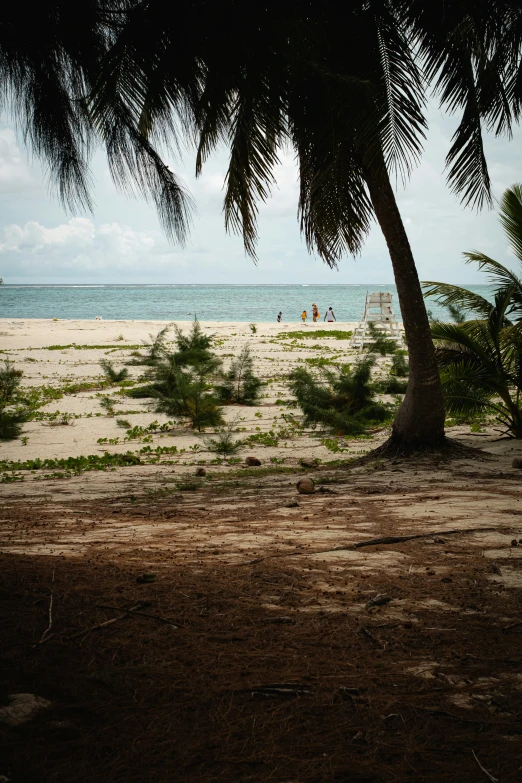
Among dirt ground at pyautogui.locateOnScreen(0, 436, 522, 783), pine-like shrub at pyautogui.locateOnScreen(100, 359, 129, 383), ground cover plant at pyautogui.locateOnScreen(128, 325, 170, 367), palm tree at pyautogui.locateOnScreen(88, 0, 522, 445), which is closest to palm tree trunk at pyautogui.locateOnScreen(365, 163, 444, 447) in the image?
palm tree at pyautogui.locateOnScreen(88, 0, 522, 445)

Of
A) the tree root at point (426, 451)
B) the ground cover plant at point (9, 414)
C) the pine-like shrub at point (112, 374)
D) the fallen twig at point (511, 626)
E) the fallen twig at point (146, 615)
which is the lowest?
the ground cover plant at point (9, 414)

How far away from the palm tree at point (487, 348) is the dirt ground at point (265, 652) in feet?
13.4

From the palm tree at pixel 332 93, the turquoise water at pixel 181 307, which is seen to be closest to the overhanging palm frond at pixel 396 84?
the palm tree at pixel 332 93

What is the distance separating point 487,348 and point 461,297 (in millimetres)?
864

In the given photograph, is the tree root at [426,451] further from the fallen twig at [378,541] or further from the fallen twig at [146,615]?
the fallen twig at [146,615]

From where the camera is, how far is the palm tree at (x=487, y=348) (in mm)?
8617

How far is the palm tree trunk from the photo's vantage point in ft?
24.3

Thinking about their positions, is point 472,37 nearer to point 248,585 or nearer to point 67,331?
point 248,585

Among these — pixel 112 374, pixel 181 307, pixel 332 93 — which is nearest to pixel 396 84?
pixel 332 93

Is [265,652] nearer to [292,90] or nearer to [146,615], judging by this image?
[146,615]

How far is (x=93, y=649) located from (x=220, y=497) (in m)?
3.78

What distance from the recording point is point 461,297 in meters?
9.26

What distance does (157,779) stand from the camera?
5.92 ft

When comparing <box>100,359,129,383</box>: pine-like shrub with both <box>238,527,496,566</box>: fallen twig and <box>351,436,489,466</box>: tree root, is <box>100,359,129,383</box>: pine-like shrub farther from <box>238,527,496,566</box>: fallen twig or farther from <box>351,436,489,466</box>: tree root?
<box>238,527,496,566</box>: fallen twig
